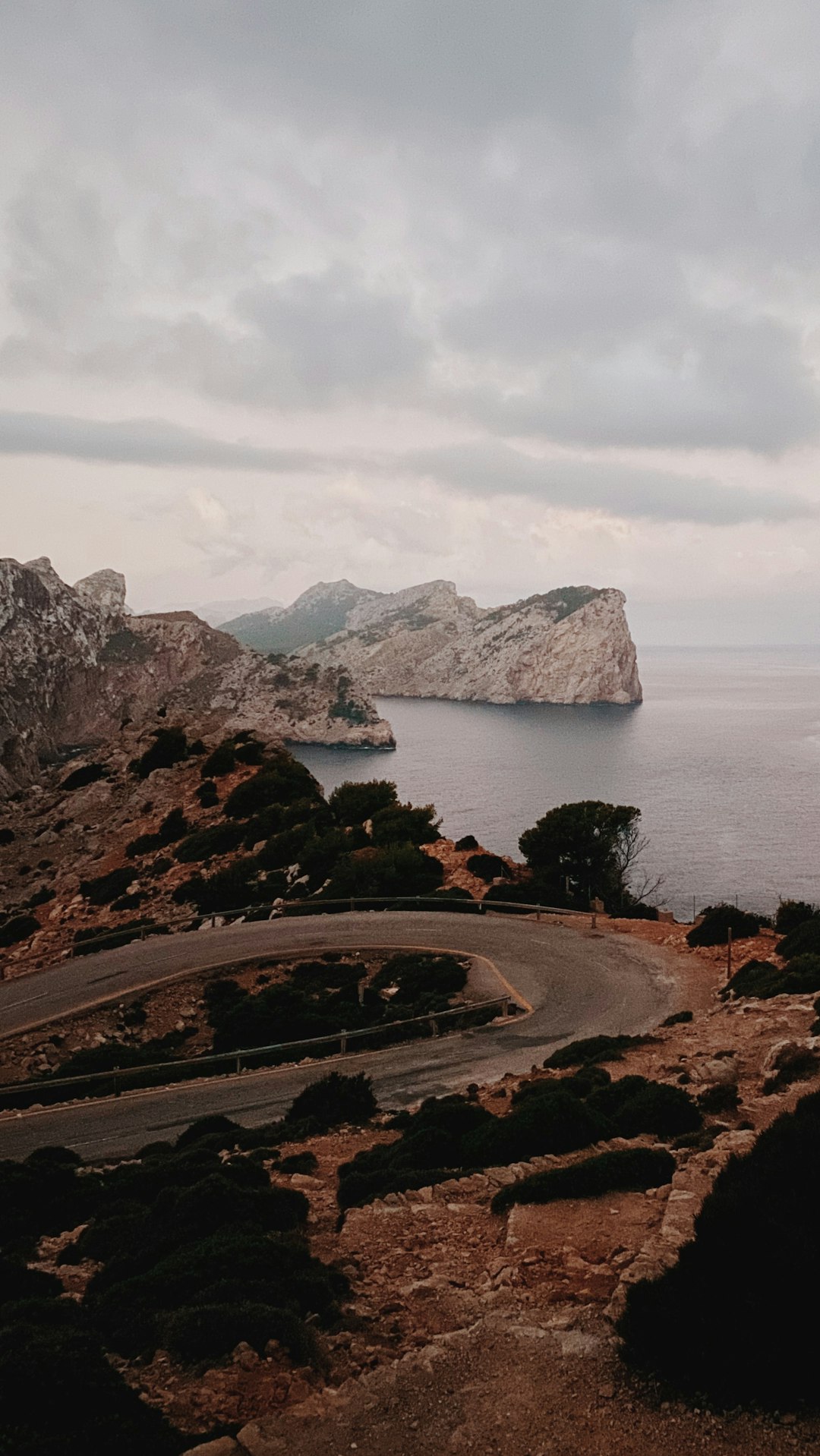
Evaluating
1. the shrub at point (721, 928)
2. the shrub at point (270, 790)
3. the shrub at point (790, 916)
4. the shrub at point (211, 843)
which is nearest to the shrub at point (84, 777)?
the shrub at point (270, 790)

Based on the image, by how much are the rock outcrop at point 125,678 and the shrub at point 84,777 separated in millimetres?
56724

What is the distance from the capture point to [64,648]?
500ft

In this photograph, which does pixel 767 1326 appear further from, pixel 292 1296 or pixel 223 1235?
pixel 223 1235

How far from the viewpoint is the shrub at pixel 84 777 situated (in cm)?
6519

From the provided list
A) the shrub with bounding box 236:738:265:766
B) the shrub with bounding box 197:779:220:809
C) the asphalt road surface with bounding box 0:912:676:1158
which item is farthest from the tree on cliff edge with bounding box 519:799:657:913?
the shrub with bounding box 236:738:265:766

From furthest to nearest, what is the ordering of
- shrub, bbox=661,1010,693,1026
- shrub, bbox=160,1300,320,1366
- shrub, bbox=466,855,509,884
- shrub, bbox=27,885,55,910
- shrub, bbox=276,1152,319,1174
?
1. shrub, bbox=27,885,55,910
2. shrub, bbox=466,855,509,884
3. shrub, bbox=661,1010,693,1026
4. shrub, bbox=276,1152,319,1174
5. shrub, bbox=160,1300,320,1366

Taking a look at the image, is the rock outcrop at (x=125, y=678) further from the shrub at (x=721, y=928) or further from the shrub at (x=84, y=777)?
the shrub at (x=721, y=928)

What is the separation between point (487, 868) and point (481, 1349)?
1393 inches

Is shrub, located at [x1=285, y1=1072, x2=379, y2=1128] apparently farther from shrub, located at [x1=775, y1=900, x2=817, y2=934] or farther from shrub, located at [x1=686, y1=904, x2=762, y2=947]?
shrub, located at [x1=775, y1=900, x2=817, y2=934]

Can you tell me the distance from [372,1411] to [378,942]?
26119 millimetres

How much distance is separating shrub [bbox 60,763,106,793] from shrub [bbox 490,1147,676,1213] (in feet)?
193

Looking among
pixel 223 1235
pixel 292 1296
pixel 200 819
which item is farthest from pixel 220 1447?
pixel 200 819

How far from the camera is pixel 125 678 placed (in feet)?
521

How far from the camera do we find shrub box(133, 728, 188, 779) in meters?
59.6
